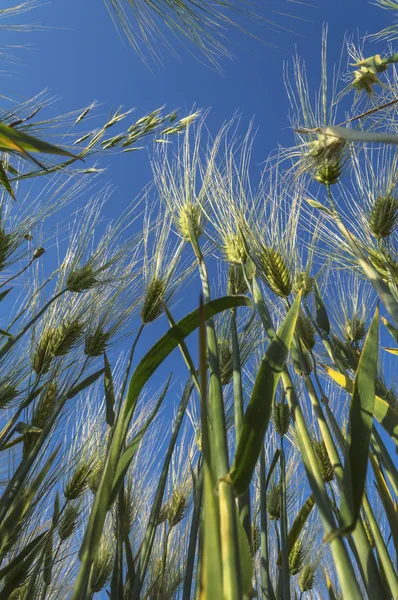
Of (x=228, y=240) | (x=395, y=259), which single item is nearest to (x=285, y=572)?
(x=228, y=240)

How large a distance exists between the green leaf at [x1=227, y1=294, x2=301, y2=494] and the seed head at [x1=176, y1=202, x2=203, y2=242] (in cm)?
66

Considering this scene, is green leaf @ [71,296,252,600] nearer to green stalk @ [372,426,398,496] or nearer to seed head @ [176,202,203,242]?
green stalk @ [372,426,398,496]

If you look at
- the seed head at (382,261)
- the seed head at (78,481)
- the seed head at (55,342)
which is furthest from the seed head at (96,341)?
the seed head at (382,261)

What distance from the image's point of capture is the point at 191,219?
3.36ft

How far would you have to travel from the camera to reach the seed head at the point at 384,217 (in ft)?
3.66

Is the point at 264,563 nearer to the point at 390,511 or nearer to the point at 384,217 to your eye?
the point at 390,511

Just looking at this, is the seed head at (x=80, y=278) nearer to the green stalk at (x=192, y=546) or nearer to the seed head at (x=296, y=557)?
the green stalk at (x=192, y=546)

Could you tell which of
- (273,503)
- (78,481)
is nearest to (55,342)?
(78,481)

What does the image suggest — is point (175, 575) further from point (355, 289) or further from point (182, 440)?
point (355, 289)

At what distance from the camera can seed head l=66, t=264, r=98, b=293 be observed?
1.33m

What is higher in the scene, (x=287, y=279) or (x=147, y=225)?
(x=147, y=225)

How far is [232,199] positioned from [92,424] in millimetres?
882

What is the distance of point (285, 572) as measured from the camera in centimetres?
71

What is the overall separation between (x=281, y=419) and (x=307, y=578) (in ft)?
3.23
